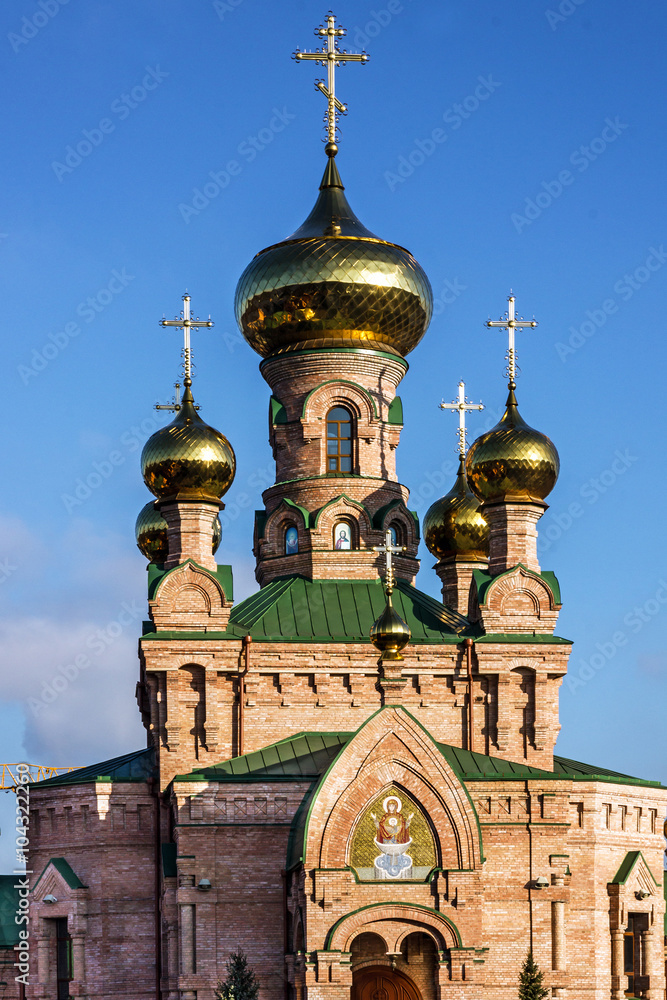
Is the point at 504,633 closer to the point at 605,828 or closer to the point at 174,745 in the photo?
the point at 605,828

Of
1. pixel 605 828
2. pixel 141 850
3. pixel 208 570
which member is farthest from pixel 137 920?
pixel 605 828

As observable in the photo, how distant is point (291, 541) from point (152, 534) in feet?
20.0

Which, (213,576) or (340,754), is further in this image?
(213,576)

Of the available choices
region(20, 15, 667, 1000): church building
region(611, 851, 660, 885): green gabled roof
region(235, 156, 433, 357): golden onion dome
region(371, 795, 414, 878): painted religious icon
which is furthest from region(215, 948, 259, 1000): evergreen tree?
region(235, 156, 433, 357): golden onion dome

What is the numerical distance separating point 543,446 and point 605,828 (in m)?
5.91

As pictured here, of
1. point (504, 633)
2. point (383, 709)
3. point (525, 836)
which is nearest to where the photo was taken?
point (383, 709)

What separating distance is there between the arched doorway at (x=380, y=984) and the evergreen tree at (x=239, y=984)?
1381mm

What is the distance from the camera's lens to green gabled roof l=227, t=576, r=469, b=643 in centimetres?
2883

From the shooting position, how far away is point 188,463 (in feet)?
97.6

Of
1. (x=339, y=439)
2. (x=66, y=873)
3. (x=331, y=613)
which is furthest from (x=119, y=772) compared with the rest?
(x=339, y=439)

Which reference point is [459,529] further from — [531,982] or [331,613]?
[531,982]

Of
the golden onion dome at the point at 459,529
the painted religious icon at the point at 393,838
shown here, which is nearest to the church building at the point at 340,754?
the painted religious icon at the point at 393,838

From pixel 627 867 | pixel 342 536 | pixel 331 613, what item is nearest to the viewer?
pixel 627 867

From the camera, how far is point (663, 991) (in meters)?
29.3
